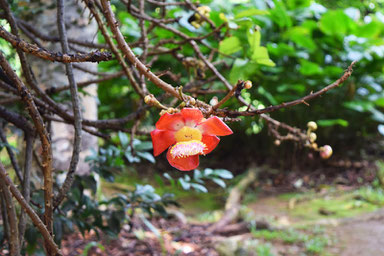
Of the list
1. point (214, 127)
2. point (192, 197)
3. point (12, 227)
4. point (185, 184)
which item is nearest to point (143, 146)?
point (185, 184)

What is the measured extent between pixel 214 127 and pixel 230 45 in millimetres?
751

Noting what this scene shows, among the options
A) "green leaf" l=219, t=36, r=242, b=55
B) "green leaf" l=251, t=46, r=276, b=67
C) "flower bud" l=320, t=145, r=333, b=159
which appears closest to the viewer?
"flower bud" l=320, t=145, r=333, b=159

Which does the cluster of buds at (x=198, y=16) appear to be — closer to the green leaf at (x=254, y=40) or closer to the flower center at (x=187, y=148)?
the green leaf at (x=254, y=40)

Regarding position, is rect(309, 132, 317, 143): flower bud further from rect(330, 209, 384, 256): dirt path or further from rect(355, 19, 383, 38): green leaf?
rect(355, 19, 383, 38): green leaf

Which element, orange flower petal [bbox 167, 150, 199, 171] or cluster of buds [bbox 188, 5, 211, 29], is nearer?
orange flower petal [bbox 167, 150, 199, 171]

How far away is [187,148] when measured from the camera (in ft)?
1.61

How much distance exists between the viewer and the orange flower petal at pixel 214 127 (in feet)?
1.55

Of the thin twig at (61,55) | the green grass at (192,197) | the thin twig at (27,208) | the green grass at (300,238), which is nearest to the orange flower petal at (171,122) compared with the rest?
the thin twig at (61,55)

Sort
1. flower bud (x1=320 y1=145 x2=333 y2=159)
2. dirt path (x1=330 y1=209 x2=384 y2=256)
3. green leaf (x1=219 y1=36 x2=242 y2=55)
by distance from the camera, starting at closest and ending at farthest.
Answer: flower bud (x1=320 y1=145 x2=333 y2=159)
green leaf (x1=219 y1=36 x2=242 y2=55)
dirt path (x1=330 y1=209 x2=384 y2=256)

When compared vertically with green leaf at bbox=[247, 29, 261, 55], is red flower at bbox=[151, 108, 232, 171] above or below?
below

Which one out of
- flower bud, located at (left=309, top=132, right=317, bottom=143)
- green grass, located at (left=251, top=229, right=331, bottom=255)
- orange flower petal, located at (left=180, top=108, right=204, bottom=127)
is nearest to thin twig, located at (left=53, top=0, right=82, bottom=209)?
orange flower petal, located at (left=180, top=108, right=204, bottom=127)

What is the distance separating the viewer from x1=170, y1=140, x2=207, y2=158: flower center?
0.48 metres

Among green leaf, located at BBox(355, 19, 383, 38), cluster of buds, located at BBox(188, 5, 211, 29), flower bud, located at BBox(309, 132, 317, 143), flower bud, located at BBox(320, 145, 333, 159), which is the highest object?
green leaf, located at BBox(355, 19, 383, 38)

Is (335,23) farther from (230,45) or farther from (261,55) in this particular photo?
(261,55)
